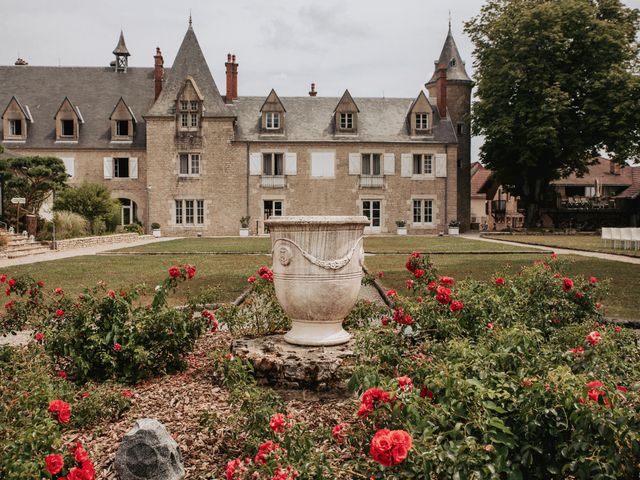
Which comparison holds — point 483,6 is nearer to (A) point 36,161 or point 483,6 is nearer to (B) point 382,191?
(B) point 382,191

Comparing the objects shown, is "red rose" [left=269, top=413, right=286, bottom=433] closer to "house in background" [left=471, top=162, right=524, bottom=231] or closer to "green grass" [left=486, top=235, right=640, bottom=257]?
"green grass" [left=486, top=235, right=640, bottom=257]

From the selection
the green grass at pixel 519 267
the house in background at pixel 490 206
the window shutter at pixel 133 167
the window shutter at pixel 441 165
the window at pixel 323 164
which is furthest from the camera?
the house in background at pixel 490 206

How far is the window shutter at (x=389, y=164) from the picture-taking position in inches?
1389

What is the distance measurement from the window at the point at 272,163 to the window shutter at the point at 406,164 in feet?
24.6

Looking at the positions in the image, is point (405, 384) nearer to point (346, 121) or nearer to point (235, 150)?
point (235, 150)

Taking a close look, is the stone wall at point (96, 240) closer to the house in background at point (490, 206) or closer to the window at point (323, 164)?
the window at point (323, 164)

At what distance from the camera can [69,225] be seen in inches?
945

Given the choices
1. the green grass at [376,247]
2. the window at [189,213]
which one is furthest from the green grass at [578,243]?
the window at [189,213]

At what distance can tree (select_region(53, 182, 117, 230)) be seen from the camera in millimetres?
26766

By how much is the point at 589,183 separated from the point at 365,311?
162 ft

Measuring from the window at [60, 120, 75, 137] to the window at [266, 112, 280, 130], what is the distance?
1209 cm

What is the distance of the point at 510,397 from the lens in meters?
2.69

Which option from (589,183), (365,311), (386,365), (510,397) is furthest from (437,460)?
(589,183)

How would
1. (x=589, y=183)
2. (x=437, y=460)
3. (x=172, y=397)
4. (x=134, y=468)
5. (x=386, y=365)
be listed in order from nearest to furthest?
1. (x=437, y=460)
2. (x=134, y=468)
3. (x=386, y=365)
4. (x=172, y=397)
5. (x=589, y=183)
